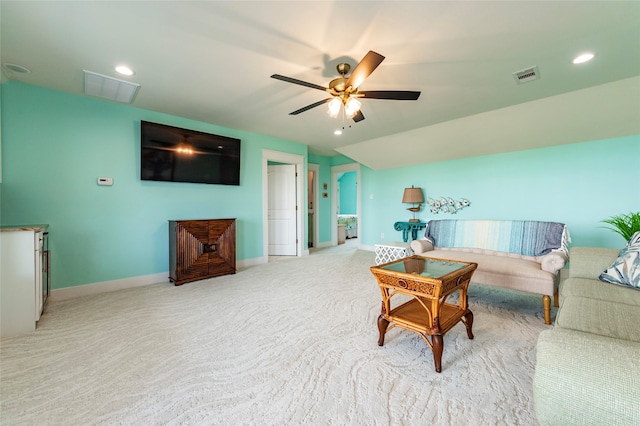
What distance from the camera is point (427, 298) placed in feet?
5.86

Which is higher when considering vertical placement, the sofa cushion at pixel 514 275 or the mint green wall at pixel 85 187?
the mint green wall at pixel 85 187

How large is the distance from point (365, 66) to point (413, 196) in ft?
12.0

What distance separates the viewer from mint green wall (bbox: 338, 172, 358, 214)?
1005cm

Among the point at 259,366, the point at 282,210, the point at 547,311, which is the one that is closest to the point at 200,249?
the point at 282,210

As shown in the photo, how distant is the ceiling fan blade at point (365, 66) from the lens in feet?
5.95

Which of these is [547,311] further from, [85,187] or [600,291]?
[85,187]

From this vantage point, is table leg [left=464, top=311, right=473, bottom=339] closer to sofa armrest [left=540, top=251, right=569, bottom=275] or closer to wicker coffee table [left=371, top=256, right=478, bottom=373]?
wicker coffee table [left=371, top=256, right=478, bottom=373]

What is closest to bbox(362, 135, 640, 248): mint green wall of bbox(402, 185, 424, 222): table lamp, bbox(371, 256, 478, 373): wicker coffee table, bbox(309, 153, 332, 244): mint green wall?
bbox(402, 185, 424, 222): table lamp

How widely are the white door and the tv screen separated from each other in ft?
3.97

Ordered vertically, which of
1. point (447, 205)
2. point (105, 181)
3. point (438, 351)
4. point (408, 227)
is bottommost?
point (438, 351)

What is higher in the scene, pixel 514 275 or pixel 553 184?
pixel 553 184

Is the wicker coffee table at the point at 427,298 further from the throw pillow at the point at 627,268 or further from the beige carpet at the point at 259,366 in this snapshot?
the throw pillow at the point at 627,268

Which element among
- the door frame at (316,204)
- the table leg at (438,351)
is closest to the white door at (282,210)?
the door frame at (316,204)

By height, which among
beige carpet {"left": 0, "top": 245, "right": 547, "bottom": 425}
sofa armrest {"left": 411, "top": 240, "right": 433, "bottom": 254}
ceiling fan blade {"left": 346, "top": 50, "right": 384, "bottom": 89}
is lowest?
beige carpet {"left": 0, "top": 245, "right": 547, "bottom": 425}
